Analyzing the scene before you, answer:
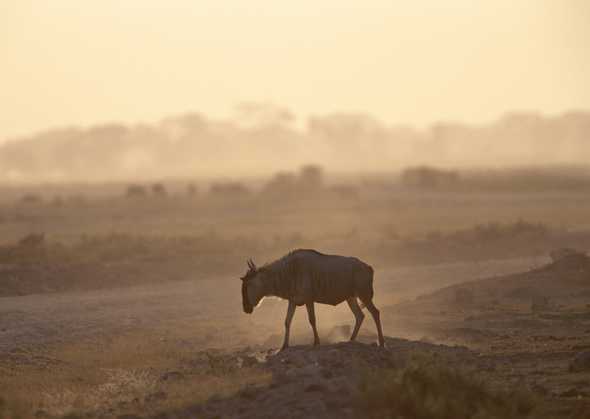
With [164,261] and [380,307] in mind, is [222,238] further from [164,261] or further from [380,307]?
[380,307]

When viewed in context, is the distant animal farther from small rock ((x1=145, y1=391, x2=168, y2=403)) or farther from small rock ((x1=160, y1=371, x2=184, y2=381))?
small rock ((x1=145, y1=391, x2=168, y2=403))

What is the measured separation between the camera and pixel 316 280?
21312 millimetres

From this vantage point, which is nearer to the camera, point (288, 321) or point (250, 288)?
point (288, 321)

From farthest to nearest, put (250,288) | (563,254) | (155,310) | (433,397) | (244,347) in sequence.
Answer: (563,254) < (155,310) < (244,347) < (250,288) < (433,397)

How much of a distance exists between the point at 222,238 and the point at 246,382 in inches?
1108

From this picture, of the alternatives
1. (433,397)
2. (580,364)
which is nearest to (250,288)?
(433,397)

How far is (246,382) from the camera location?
18.8 meters

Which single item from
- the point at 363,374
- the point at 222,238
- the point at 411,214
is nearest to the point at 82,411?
the point at 363,374

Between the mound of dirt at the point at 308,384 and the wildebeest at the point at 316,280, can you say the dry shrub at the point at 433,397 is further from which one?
the wildebeest at the point at 316,280

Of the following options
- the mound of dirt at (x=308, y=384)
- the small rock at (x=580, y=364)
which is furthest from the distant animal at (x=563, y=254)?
the mound of dirt at (x=308, y=384)

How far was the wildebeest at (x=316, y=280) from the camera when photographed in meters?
21.3

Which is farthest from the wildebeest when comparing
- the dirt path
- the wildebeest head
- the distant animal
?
the distant animal

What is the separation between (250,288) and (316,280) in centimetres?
137

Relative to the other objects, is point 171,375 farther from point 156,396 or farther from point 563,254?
point 563,254
